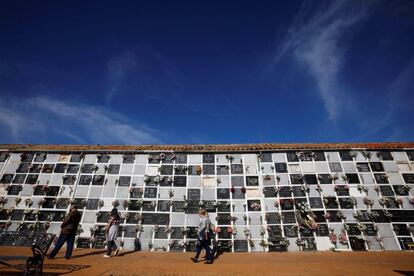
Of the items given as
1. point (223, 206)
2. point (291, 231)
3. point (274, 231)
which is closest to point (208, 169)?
point (223, 206)

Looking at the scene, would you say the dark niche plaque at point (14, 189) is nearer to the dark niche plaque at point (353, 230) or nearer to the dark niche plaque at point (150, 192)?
the dark niche plaque at point (150, 192)

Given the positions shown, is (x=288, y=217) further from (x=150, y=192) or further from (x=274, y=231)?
(x=150, y=192)

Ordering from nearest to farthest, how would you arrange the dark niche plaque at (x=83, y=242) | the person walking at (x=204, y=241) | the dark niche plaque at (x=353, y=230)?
the person walking at (x=204, y=241), the dark niche plaque at (x=353, y=230), the dark niche plaque at (x=83, y=242)

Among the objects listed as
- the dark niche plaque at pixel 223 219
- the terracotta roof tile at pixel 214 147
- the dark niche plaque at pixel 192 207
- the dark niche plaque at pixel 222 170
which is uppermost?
the terracotta roof tile at pixel 214 147

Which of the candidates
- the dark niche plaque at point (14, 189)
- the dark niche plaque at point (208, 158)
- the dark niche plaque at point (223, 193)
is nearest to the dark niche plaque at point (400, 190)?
the dark niche plaque at point (223, 193)

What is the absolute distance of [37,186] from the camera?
38.3 feet

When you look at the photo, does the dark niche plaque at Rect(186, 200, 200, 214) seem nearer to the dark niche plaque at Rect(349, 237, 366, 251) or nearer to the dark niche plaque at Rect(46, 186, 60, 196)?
the dark niche plaque at Rect(46, 186, 60, 196)

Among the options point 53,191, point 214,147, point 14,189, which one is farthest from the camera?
point 214,147

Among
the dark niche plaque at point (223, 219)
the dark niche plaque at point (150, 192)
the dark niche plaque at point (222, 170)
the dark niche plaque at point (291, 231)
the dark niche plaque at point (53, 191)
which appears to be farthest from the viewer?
the dark niche plaque at point (222, 170)

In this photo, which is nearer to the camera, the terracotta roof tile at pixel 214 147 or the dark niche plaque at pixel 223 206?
the dark niche plaque at pixel 223 206

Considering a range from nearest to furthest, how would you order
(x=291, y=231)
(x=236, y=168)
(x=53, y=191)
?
(x=291, y=231), (x=53, y=191), (x=236, y=168)

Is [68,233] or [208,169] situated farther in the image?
[208,169]

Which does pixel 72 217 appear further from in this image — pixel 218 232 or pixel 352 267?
pixel 352 267

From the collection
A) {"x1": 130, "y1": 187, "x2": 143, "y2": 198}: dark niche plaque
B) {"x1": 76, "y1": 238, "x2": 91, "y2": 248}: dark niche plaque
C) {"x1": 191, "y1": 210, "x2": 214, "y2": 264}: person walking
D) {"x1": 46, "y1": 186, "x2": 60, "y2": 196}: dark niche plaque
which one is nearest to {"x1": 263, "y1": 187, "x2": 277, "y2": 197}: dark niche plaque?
{"x1": 191, "y1": 210, "x2": 214, "y2": 264}: person walking
